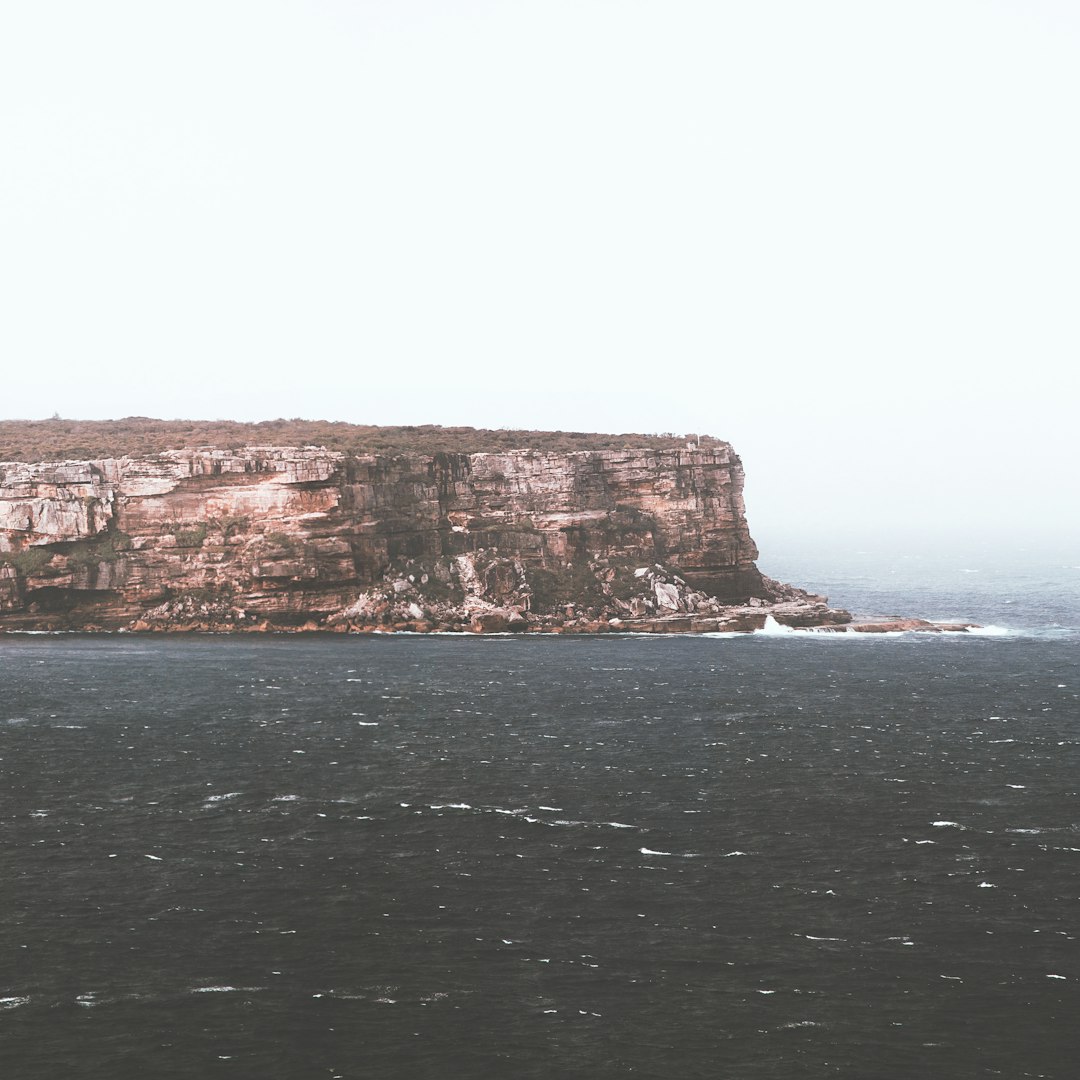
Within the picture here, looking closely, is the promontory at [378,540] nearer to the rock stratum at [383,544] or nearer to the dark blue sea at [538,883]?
the rock stratum at [383,544]

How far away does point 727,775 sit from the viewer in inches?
2210

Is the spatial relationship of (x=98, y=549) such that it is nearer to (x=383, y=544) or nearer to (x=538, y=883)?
(x=383, y=544)

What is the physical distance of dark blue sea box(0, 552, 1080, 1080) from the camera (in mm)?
29938

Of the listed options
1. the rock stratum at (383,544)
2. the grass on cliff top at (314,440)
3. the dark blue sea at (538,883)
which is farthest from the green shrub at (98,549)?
the dark blue sea at (538,883)

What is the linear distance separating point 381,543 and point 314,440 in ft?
59.0

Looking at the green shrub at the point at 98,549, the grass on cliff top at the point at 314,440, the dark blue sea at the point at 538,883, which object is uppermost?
the grass on cliff top at the point at 314,440

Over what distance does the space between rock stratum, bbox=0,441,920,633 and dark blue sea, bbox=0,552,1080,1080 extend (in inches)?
1351

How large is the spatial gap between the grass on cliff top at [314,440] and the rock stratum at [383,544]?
554cm

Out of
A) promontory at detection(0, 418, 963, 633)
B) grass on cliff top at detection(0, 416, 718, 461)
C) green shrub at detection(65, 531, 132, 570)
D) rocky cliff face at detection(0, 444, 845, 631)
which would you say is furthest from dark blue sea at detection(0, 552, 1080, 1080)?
grass on cliff top at detection(0, 416, 718, 461)

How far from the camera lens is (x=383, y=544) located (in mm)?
117062

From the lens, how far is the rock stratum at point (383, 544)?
112 metres

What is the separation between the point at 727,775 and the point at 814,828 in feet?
29.5

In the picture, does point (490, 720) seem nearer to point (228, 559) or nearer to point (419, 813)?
point (419, 813)

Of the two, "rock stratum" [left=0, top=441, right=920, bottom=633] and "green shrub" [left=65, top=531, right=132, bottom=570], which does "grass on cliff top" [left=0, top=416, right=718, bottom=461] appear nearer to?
"rock stratum" [left=0, top=441, right=920, bottom=633]
